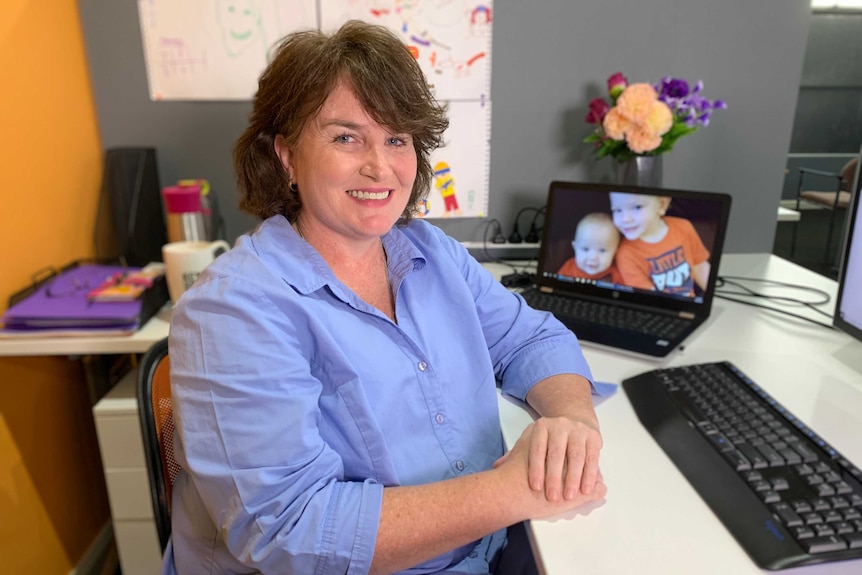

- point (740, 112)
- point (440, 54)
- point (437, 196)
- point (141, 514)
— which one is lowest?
point (141, 514)

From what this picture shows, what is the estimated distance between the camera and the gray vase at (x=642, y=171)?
1649mm

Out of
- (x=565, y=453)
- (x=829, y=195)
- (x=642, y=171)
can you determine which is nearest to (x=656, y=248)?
(x=642, y=171)

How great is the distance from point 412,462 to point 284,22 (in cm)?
135

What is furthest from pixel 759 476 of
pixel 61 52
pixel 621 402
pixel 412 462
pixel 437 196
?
pixel 61 52

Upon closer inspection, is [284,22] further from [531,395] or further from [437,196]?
[531,395]

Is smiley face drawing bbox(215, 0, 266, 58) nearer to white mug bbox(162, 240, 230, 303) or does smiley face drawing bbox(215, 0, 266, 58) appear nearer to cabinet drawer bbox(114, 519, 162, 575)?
white mug bbox(162, 240, 230, 303)

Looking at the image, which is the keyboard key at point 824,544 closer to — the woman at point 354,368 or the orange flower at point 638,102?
the woman at point 354,368

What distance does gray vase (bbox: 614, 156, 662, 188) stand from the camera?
1649 millimetres

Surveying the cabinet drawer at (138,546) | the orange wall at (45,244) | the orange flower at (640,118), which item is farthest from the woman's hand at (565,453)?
the orange wall at (45,244)

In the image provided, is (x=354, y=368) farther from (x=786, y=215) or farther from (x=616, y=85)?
(x=786, y=215)

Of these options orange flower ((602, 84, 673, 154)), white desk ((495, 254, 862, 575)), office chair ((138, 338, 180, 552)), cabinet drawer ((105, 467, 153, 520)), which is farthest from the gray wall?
office chair ((138, 338, 180, 552))

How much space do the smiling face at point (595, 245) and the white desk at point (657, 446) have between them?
0.90 feet

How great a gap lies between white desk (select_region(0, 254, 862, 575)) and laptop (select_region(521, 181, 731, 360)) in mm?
69

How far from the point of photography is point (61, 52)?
5.24 feet
